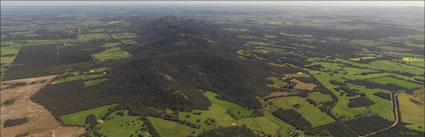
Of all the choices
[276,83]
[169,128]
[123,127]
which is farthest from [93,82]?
[276,83]

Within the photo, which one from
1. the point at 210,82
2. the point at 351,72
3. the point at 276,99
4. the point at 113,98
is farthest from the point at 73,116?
the point at 351,72

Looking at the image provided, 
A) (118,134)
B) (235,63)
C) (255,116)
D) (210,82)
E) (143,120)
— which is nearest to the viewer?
(118,134)

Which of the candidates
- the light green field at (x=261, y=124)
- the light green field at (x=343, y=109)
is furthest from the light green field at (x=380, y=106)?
the light green field at (x=261, y=124)

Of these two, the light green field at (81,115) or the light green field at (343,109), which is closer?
the light green field at (81,115)

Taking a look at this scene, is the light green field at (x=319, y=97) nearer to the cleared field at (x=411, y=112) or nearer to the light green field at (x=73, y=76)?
the cleared field at (x=411, y=112)

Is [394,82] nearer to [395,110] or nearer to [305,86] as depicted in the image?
[395,110]

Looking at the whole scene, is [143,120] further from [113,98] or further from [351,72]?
[351,72]
